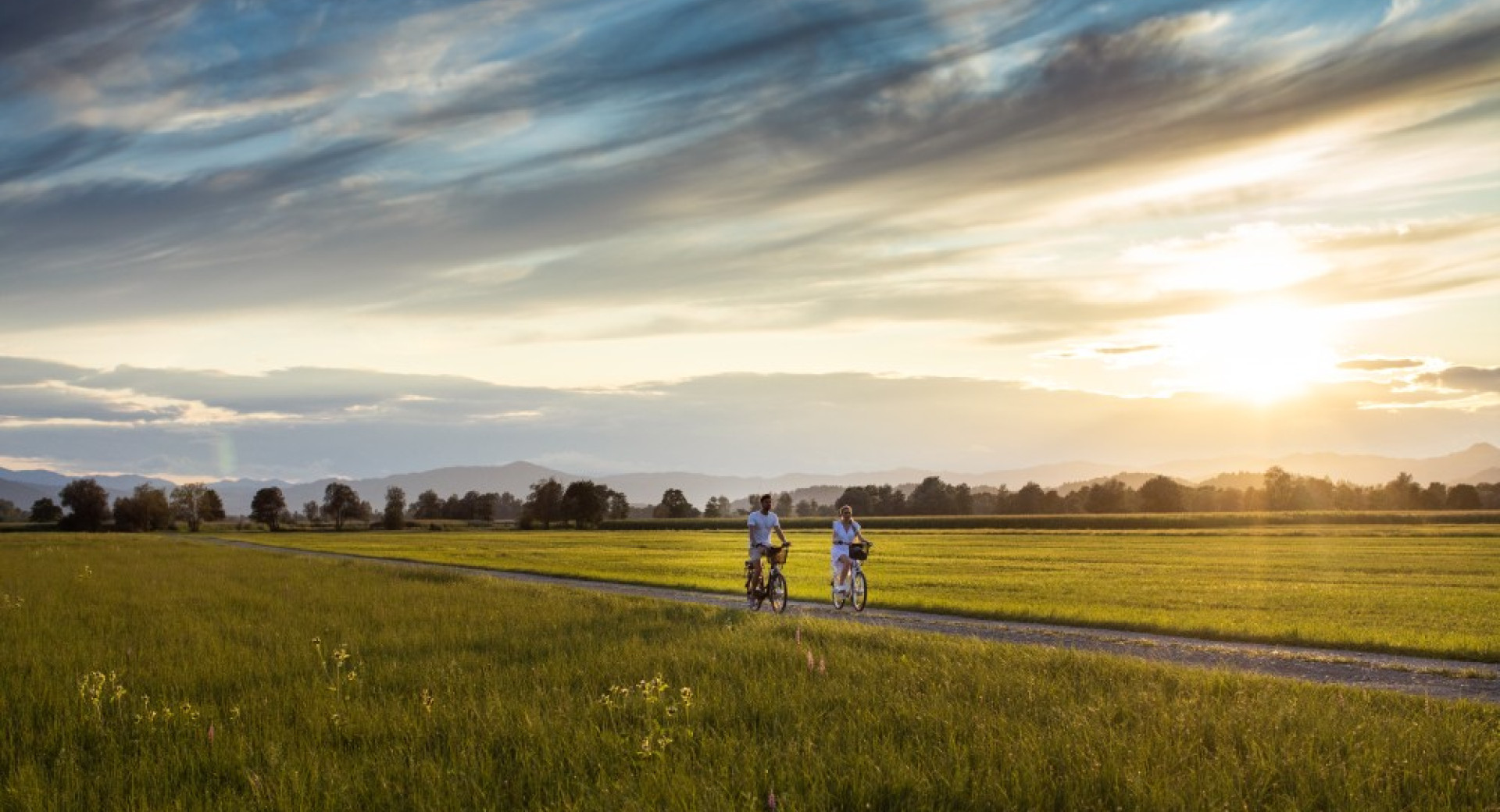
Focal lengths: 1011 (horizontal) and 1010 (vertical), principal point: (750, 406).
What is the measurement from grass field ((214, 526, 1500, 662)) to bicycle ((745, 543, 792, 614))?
11.8 feet

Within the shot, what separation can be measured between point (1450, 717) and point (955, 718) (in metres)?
5.10

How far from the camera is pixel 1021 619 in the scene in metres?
23.2

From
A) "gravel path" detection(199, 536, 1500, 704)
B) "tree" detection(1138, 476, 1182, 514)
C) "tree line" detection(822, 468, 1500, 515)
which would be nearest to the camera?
"gravel path" detection(199, 536, 1500, 704)

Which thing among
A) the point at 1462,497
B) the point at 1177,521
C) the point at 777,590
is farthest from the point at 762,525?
the point at 1462,497

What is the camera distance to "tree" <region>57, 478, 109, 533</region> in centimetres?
17988

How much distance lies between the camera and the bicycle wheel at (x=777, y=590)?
2472 centimetres

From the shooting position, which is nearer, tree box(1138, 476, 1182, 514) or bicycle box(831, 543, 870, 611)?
bicycle box(831, 543, 870, 611)

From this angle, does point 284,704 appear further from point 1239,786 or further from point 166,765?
point 1239,786

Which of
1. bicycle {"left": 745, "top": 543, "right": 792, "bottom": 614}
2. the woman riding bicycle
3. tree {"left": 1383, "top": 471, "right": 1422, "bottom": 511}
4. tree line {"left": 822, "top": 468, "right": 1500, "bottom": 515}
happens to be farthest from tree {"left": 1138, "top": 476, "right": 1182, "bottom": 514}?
bicycle {"left": 745, "top": 543, "right": 792, "bottom": 614}

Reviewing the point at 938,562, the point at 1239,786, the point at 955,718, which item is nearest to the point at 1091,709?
the point at 955,718

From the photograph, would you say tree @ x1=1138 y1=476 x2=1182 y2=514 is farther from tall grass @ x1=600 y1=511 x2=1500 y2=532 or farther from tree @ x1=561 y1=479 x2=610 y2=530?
tree @ x1=561 y1=479 x2=610 y2=530

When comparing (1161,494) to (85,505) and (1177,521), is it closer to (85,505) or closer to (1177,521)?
(1177,521)

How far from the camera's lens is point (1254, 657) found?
55.7 ft

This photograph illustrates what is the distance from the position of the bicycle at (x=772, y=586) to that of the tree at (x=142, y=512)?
619 feet
